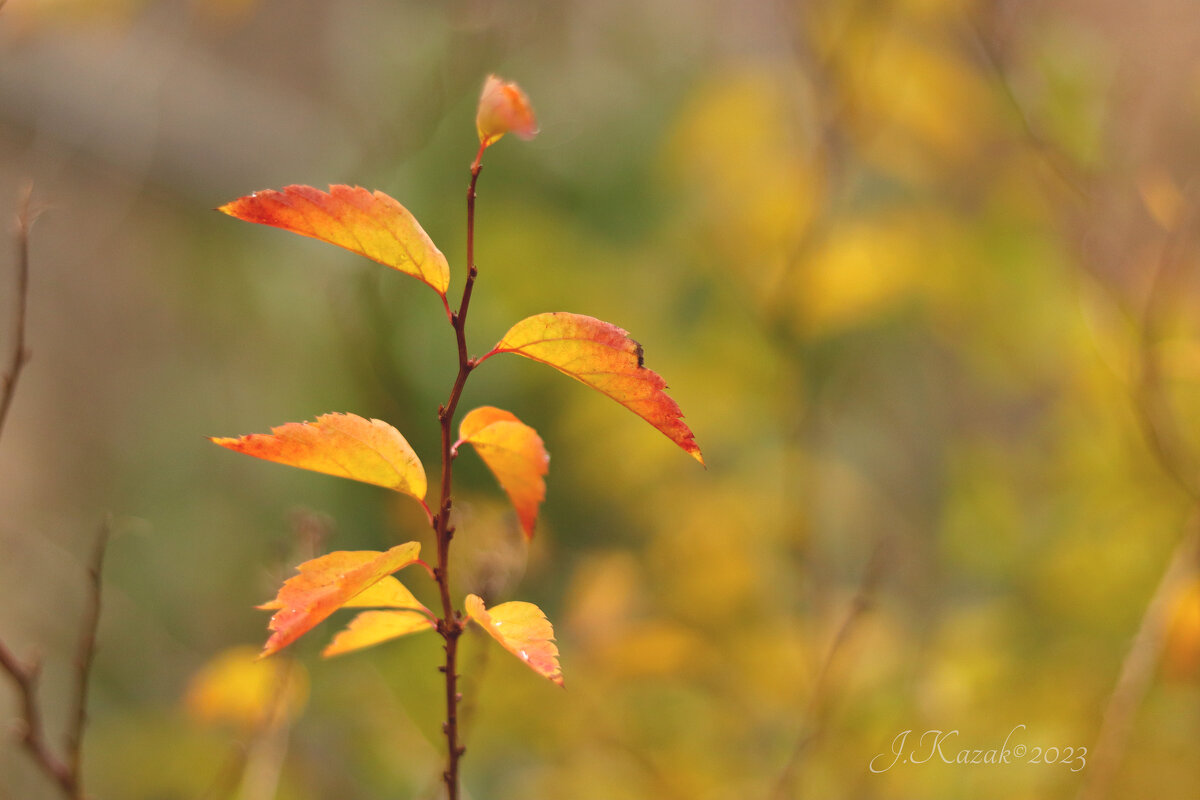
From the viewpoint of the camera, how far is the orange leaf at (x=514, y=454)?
0.20 meters

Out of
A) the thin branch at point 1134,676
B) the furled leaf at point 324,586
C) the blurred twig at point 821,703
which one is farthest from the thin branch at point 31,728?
the thin branch at point 1134,676

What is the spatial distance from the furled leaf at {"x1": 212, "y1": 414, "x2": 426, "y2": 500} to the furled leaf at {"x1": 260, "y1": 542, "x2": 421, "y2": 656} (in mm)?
18

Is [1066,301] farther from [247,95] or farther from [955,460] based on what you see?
[247,95]

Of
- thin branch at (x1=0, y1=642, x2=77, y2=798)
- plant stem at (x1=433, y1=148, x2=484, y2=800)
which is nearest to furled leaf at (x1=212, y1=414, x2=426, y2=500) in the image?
plant stem at (x1=433, y1=148, x2=484, y2=800)

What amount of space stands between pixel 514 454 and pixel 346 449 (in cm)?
4

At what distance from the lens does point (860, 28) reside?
59 cm

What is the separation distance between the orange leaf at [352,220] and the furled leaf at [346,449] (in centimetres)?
4

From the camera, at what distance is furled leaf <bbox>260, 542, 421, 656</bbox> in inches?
6.3

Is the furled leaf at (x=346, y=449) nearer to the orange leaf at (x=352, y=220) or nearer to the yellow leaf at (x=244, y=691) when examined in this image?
the orange leaf at (x=352, y=220)

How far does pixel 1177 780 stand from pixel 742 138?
1.86 feet

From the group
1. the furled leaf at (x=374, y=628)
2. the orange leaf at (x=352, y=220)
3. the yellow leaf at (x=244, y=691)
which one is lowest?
the yellow leaf at (x=244, y=691)

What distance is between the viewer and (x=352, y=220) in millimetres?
174

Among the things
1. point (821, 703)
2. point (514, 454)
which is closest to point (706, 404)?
point (821, 703)

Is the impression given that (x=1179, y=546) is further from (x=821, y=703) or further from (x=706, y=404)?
(x=706, y=404)
